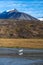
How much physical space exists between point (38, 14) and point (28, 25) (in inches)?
37.9

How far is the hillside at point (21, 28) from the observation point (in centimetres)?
1552

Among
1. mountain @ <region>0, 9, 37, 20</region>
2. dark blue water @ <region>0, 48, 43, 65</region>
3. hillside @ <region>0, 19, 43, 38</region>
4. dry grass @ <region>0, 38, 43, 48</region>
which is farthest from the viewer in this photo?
dry grass @ <region>0, 38, 43, 48</region>

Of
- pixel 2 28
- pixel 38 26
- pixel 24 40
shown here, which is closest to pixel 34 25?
pixel 38 26

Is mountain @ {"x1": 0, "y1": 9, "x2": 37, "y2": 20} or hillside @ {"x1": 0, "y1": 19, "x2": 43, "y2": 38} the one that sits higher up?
mountain @ {"x1": 0, "y1": 9, "x2": 37, "y2": 20}

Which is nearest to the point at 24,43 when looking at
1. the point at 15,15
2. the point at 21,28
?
the point at 21,28

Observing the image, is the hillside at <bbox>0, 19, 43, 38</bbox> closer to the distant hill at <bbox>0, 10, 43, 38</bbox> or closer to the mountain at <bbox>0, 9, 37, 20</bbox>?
the distant hill at <bbox>0, 10, 43, 38</bbox>

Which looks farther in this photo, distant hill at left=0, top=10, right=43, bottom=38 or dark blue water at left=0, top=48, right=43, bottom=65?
distant hill at left=0, top=10, right=43, bottom=38

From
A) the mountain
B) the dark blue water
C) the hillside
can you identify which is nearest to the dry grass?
the hillside

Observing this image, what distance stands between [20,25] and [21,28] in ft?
0.74

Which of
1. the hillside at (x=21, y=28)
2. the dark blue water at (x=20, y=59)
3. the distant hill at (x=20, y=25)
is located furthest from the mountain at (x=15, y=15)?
the dark blue water at (x=20, y=59)

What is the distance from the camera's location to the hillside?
1552cm

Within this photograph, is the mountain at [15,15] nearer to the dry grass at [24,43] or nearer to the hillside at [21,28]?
the hillside at [21,28]

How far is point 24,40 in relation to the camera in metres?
16.0

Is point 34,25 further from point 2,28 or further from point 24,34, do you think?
point 2,28
